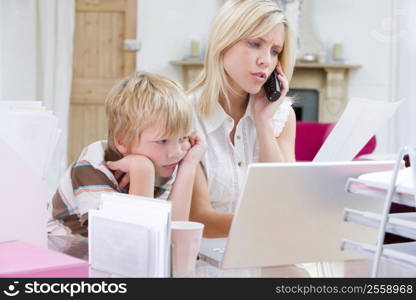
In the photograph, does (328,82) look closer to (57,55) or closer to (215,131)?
(57,55)

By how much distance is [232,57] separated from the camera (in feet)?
5.12

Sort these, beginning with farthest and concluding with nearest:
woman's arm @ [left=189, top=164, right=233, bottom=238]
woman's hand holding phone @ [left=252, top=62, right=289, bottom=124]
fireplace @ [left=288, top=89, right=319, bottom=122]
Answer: fireplace @ [left=288, top=89, right=319, bottom=122] < woman's hand holding phone @ [left=252, top=62, right=289, bottom=124] < woman's arm @ [left=189, top=164, right=233, bottom=238]

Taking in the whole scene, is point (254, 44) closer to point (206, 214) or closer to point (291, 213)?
point (206, 214)

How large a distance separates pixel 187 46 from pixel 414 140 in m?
1.94

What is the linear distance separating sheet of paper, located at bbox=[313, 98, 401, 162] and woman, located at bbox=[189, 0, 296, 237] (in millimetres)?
231

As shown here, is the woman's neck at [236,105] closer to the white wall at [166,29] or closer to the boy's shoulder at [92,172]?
the boy's shoulder at [92,172]

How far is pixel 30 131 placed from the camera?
1015 millimetres

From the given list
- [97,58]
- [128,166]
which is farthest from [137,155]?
[97,58]

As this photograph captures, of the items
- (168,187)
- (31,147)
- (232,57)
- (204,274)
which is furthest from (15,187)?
(232,57)

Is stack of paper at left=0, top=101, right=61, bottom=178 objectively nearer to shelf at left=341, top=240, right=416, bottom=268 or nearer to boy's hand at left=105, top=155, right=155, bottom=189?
boy's hand at left=105, top=155, right=155, bottom=189

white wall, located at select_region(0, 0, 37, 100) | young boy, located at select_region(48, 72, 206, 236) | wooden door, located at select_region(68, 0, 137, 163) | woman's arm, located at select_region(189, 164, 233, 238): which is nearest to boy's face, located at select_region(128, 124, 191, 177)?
young boy, located at select_region(48, 72, 206, 236)

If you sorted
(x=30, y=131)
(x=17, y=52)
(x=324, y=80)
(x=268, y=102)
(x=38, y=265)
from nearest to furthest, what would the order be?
1. (x=38, y=265)
2. (x=30, y=131)
3. (x=268, y=102)
4. (x=17, y=52)
5. (x=324, y=80)

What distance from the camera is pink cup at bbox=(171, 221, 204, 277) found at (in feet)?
3.09

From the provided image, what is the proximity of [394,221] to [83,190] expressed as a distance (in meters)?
0.69
